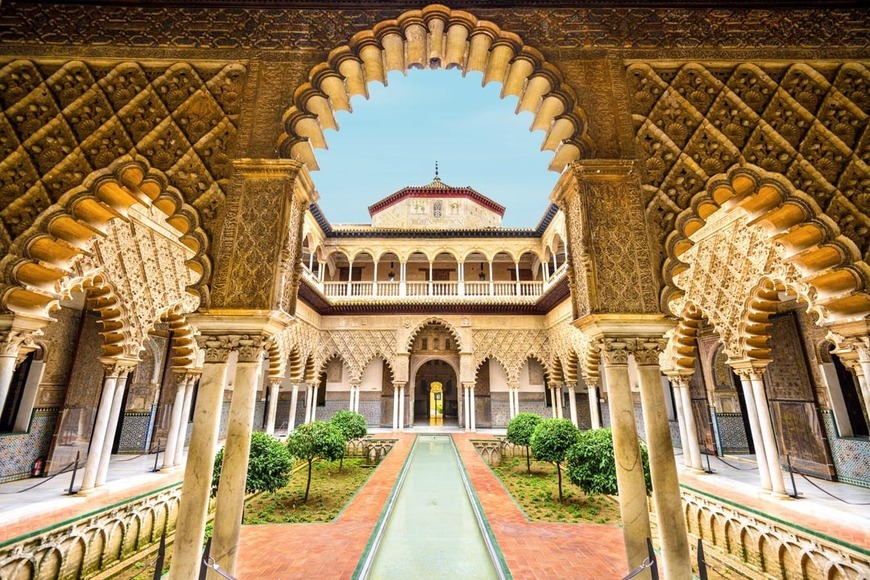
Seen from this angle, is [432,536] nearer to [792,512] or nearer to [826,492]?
[792,512]

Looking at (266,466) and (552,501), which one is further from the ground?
(266,466)

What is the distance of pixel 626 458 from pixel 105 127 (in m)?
5.11

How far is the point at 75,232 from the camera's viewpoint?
320 centimetres

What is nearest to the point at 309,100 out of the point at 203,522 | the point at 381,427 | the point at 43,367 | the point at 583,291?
the point at 583,291

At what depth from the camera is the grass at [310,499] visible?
5.97 m

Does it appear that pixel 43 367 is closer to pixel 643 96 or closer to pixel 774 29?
pixel 643 96

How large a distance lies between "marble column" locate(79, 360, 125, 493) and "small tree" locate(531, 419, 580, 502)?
7452 millimetres

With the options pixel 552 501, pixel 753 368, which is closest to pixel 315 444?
pixel 552 501

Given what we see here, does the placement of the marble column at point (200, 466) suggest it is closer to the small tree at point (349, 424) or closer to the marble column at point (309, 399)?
the small tree at point (349, 424)

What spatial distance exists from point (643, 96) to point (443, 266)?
14.5m

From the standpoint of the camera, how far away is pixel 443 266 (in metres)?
18.0

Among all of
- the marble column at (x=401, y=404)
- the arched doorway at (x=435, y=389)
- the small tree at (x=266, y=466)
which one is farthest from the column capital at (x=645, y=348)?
the arched doorway at (x=435, y=389)

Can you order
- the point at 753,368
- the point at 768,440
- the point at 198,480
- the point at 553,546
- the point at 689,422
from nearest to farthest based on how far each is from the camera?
the point at 198,480
the point at 553,546
the point at 768,440
the point at 753,368
the point at 689,422

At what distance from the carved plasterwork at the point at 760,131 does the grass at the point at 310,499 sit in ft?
20.4
